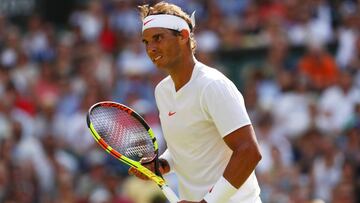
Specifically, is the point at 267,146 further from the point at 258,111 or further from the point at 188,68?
the point at 188,68

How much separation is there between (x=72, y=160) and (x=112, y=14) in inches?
127

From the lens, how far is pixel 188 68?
574cm

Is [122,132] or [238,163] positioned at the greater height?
[238,163]

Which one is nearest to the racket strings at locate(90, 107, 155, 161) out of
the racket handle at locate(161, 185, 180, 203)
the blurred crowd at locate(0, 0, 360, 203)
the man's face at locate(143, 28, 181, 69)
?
the racket handle at locate(161, 185, 180, 203)

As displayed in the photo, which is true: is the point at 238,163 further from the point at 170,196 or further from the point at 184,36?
the point at 184,36

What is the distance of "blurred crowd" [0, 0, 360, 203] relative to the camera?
10.2 m

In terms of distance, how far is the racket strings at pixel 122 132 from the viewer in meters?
6.26

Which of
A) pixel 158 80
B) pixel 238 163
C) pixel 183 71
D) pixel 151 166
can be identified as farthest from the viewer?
pixel 158 80

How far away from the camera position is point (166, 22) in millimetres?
5766

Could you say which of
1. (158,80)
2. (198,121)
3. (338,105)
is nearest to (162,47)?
(198,121)

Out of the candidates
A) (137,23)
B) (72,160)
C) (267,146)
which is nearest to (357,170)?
(267,146)

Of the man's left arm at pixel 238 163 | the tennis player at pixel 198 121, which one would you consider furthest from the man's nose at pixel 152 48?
the man's left arm at pixel 238 163

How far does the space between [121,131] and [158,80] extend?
19.4ft

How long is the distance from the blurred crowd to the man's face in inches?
135
